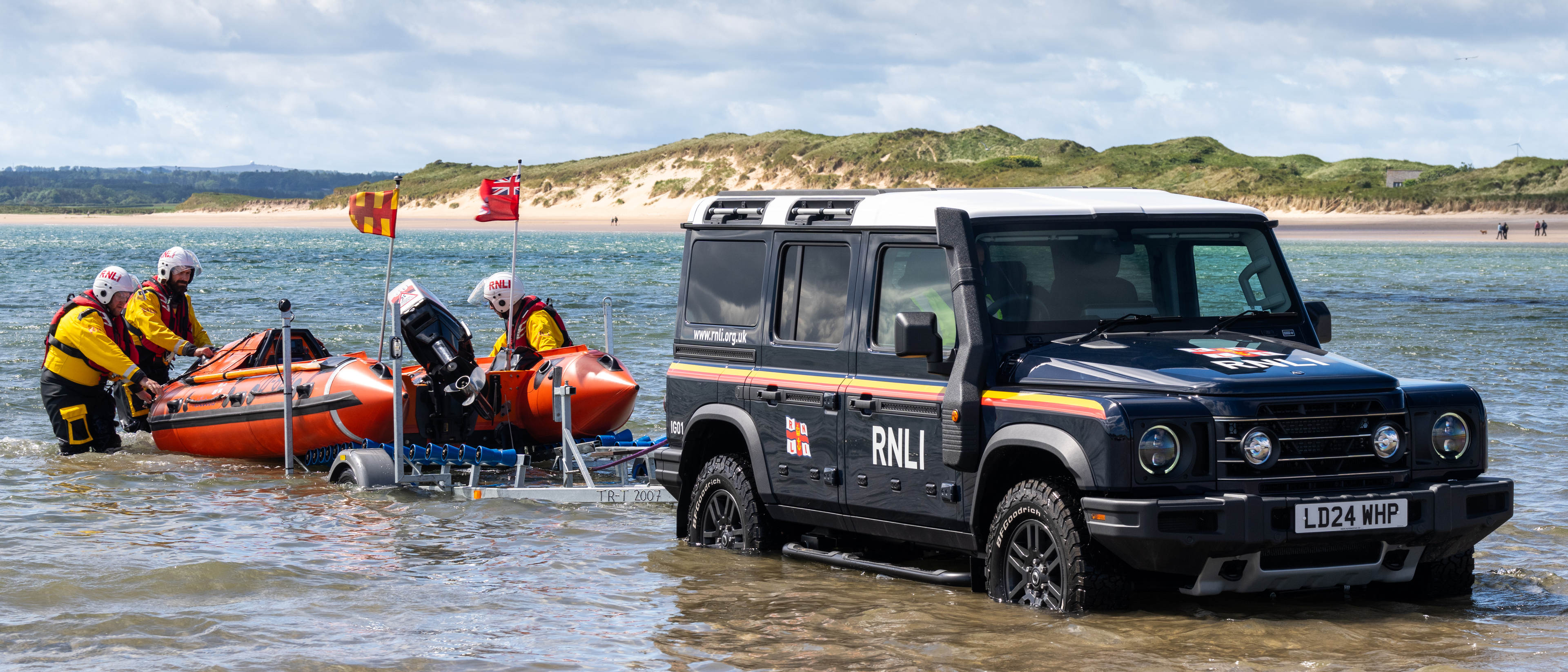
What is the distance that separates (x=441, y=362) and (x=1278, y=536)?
778 cm

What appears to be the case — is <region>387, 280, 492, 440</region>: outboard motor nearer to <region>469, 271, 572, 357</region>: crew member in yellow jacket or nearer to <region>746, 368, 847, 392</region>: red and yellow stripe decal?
<region>469, 271, 572, 357</region>: crew member in yellow jacket

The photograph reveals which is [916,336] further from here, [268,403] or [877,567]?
[268,403]

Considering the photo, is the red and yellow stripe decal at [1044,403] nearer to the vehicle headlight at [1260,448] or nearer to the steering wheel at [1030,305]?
the steering wheel at [1030,305]

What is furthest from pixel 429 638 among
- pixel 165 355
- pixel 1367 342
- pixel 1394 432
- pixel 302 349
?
pixel 1367 342

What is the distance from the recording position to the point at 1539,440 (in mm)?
14820

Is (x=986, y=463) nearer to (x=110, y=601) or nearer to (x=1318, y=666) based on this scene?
(x=1318, y=666)

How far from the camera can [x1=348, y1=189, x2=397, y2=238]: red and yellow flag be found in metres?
13.8

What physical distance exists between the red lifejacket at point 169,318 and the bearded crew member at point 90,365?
0.54 feet

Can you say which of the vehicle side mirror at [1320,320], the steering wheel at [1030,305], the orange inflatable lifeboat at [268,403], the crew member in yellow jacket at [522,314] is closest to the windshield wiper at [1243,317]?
the vehicle side mirror at [1320,320]

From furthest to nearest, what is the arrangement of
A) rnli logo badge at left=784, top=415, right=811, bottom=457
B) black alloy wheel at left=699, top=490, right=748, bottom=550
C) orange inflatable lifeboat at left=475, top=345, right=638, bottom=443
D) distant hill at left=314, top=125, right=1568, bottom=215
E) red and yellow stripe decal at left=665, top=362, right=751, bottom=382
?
1. distant hill at left=314, top=125, right=1568, bottom=215
2. orange inflatable lifeboat at left=475, top=345, right=638, bottom=443
3. black alloy wheel at left=699, top=490, right=748, bottom=550
4. red and yellow stripe decal at left=665, top=362, right=751, bottom=382
5. rnli logo badge at left=784, top=415, right=811, bottom=457

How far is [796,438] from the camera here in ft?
29.2

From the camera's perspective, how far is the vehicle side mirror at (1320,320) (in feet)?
27.2

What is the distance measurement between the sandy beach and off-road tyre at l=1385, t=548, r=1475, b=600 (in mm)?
60382

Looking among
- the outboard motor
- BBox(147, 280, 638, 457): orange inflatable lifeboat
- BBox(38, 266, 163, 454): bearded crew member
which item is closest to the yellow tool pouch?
BBox(38, 266, 163, 454): bearded crew member
